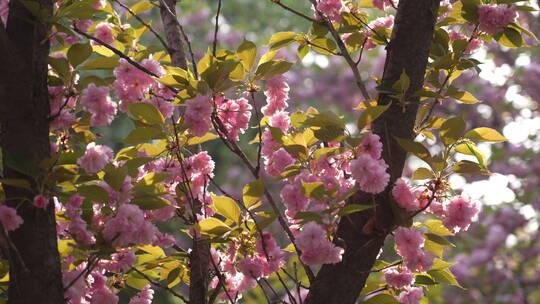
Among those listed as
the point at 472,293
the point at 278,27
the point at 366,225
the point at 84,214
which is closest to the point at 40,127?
the point at 84,214

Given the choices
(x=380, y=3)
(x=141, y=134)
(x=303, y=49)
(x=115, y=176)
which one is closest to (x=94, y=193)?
(x=115, y=176)

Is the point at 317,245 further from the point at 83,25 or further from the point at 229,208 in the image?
the point at 83,25

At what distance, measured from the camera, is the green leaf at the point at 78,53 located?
5.18 feet

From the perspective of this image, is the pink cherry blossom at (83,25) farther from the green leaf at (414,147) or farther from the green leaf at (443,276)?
the green leaf at (443,276)

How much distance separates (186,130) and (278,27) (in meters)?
7.29

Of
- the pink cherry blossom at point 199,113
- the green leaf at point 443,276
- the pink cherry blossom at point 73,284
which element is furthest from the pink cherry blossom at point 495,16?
the pink cherry blossom at point 73,284

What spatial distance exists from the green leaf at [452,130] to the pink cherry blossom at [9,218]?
0.94 m

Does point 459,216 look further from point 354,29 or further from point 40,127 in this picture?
point 40,127

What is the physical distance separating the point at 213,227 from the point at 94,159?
1.02 ft

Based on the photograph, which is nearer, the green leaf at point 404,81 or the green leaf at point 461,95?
the green leaf at point 404,81

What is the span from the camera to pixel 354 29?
75.1 inches

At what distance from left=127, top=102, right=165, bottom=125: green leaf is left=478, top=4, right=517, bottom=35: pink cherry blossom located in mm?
851

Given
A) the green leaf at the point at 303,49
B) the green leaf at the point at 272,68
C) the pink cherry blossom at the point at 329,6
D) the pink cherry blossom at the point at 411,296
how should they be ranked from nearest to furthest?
the green leaf at the point at 272,68
the pink cherry blossom at the point at 411,296
the pink cherry blossom at the point at 329,6
the green leaf at the point at 303,49

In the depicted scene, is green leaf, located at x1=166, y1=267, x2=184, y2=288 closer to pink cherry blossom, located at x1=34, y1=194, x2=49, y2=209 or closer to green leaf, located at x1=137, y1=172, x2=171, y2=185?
green leaf, located at x1=137, y1=172, x2=171, y2=185
